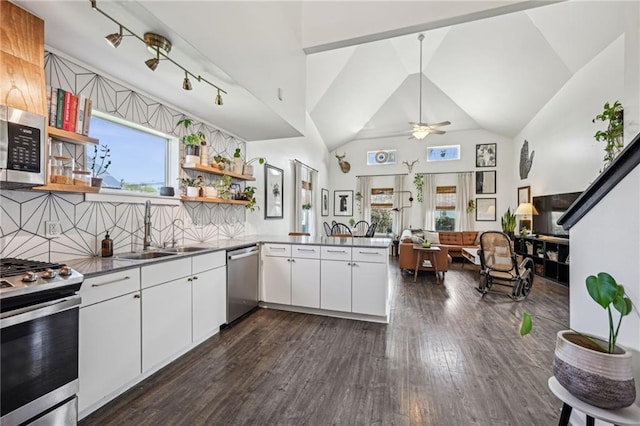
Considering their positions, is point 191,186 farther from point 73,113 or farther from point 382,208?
point 382,208

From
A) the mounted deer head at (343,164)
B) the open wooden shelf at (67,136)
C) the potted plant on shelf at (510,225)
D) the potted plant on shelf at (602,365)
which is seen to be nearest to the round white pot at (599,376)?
the potted plant on shelf at (602,365)

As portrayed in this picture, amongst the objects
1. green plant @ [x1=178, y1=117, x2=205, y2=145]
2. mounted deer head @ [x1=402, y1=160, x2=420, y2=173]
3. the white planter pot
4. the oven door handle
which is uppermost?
mounted deer head @ [x1=402, y1=160, x2=420, y2=173]

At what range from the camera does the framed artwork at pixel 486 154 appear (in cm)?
811

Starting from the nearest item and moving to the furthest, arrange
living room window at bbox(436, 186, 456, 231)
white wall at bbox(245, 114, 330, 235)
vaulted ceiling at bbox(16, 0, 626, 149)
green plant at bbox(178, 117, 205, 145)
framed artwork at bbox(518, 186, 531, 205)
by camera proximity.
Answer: vaulted ceiling at bbox(16, 0, 626, 149), green plant at bbox(178, 117, 205, 145), white wall at bbox(245, 114, 330, 235), framed artwork at bbox(518, 186, 531, 205), living room window at bbox(436, 186, 456, 231)

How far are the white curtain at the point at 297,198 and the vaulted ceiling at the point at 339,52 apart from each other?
4.58 ft

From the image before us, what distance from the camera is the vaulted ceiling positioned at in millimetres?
1859

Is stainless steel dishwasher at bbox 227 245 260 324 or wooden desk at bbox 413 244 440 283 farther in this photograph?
wooden desk at bbox 413 244 440 283

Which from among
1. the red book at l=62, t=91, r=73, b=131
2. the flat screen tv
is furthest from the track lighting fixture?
the flat screen tv

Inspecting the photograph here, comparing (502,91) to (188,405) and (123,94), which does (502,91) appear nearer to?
(123,94)

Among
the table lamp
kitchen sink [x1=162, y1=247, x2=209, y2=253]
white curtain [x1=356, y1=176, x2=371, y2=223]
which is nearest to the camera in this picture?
kitchen sink [x1=162, y1=247, x2=209, y2=253]

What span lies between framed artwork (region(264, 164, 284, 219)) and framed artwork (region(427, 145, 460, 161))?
5286 mm

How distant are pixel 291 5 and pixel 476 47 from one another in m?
3.78

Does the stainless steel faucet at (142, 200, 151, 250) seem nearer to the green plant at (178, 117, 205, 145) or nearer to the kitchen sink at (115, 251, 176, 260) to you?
the kitchen sink at (115, 251, 176, 260)

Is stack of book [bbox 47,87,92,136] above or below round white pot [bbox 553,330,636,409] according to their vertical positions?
above
